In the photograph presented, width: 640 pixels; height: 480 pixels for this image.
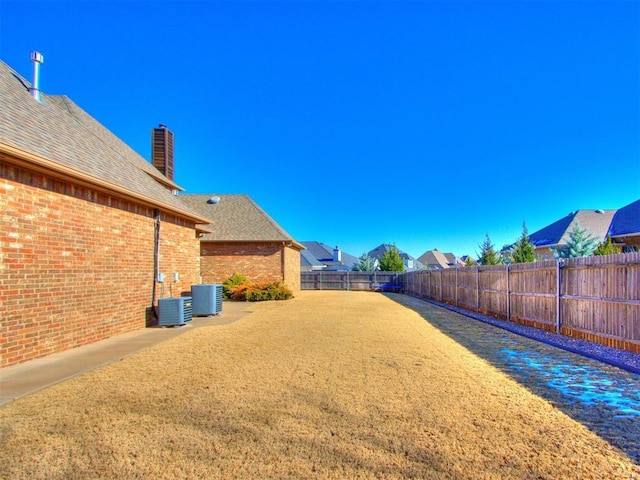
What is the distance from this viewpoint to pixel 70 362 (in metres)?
6.02

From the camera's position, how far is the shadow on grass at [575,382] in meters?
3.62

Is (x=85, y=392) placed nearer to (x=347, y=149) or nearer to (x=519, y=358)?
(x=519, y=358)

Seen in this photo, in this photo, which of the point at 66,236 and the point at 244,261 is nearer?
the point at 66,236

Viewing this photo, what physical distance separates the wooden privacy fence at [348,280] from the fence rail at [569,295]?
14.3 metres

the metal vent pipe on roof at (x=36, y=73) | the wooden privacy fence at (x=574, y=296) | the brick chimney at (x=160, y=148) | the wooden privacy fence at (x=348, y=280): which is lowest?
the wooden privacy fence at (x=348, y=280)

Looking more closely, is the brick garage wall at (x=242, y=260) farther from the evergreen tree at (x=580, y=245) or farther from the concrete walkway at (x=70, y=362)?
the evergreen tree at (x=580, y=245)

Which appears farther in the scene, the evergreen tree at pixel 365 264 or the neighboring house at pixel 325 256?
the neighboring house at pixel 325 256

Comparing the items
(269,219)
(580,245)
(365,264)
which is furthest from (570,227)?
(269,219)

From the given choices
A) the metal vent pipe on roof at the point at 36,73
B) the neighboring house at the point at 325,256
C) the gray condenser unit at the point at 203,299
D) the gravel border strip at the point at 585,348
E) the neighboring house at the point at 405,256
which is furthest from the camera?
the neighboring house at the point at 405,256

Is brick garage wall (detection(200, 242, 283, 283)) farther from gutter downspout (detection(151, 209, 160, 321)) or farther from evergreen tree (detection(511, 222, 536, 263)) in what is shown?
evergreen tree (detection(511, 222, 536, 263))

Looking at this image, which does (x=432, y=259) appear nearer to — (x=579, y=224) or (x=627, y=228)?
(x=579, y=224)

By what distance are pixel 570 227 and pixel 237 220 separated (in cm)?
2161

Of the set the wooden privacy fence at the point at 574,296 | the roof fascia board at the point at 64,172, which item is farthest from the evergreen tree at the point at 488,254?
the roof fascia board at the point at 64,172

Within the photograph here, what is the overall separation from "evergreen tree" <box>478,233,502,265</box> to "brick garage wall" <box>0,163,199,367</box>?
2080 cm
